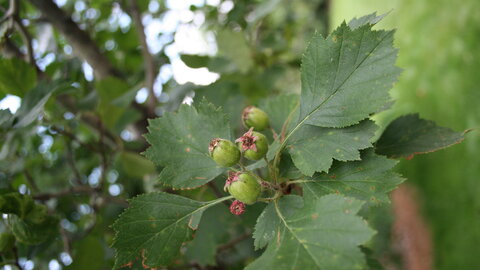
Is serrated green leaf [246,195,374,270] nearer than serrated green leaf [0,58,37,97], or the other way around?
serrated green leaf [246,195,374,270]

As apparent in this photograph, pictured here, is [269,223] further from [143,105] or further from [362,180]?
[143,105]

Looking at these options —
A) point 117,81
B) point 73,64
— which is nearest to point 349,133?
point 117,81

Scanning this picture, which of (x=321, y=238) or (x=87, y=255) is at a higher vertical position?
(x=321, y=238)

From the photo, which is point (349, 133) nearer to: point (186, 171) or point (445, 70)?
point (186, 171)

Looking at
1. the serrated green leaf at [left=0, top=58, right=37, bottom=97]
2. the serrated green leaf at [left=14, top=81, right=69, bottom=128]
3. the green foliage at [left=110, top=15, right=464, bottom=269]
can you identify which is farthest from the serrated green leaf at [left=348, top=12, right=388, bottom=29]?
the serrated green leaf at [left=0, top=58, right=37, bottom=97]

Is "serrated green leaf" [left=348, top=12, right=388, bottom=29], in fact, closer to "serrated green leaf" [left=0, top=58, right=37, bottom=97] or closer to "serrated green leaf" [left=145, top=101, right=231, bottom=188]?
"serrated green leaf" [left=145, top=101, right=231, bottom=188]

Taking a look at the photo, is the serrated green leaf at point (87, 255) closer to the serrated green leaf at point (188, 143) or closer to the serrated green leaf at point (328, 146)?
the serrated green leaf at point (188, 143)

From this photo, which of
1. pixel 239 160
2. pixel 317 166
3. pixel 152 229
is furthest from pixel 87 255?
pixel 317 166
